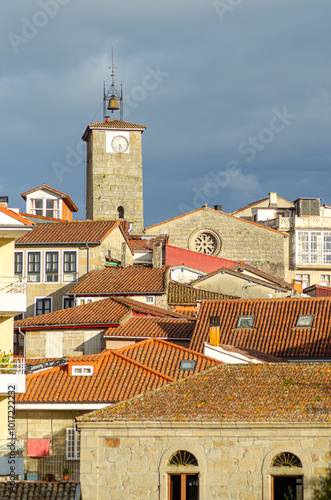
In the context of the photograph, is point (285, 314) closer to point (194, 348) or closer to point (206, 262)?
point (194, 348)

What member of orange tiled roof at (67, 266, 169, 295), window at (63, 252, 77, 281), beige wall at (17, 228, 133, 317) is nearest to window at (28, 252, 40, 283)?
beige wall at (17, 228, 133, 317)

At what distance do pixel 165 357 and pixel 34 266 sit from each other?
67.8ft

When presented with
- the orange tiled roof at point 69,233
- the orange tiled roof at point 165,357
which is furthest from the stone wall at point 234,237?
the orange tiled roof at point 165,357

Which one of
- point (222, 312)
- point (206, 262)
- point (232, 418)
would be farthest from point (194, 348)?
point (206, 262)

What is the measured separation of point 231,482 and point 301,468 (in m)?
1.79

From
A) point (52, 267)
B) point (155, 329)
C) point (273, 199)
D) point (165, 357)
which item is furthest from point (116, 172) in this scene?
point (165, 357)

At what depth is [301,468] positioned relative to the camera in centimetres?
2516

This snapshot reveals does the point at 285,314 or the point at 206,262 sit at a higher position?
the point at 206,262

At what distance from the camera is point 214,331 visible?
3997 centimetres

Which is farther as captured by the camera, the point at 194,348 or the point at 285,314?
the point at 285,314

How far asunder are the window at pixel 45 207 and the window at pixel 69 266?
43.0 feet

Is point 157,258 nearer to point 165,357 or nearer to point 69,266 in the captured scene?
point 69,266

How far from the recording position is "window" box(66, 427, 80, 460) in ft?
103

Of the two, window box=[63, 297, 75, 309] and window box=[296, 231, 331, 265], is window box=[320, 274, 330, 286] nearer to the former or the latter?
window box=[296, 231, 331, 265]
